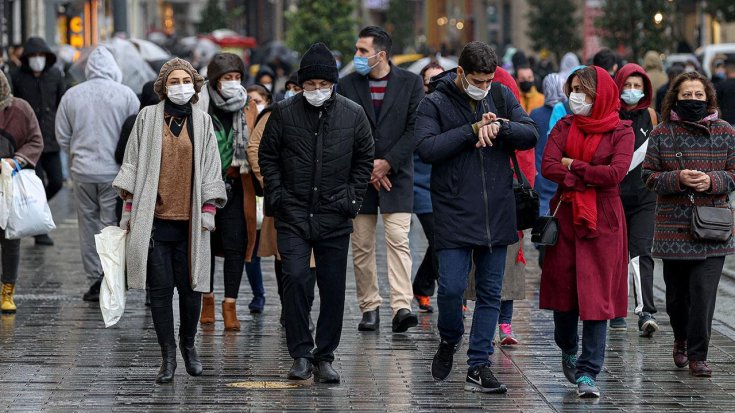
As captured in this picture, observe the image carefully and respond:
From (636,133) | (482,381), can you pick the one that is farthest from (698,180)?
(482,381)

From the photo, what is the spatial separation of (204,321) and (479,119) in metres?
3.21

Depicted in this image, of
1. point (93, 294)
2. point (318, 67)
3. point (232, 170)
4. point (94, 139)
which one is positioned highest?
point (318, 67)

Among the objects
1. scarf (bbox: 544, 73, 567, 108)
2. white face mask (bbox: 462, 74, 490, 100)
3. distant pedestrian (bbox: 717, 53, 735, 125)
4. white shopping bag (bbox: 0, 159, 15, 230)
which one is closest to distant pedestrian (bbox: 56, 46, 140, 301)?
white shopping bag (bbox: 0, 159, 15, 230)

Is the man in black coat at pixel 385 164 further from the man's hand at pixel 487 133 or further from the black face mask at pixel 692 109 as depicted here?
the man's hand at pixel 487 133

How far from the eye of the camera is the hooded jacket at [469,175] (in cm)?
880

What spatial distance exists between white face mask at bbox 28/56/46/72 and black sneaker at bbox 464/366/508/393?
9.65 metres

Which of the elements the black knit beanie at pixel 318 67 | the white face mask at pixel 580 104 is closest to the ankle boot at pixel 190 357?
the black knit beanie at pixel 318 67

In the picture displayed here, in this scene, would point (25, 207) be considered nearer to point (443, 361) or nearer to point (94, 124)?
point (94, 124)

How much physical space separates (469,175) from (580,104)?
2.37ft

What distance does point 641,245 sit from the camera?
11.1m

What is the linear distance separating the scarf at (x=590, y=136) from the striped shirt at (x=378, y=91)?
7.76 feet

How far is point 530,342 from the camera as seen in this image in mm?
10672

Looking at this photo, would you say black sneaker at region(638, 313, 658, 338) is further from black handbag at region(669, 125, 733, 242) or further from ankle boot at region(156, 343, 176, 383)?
ankle boot at region(156, 343, 176, 383)

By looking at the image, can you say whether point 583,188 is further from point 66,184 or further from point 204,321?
point 66,184
